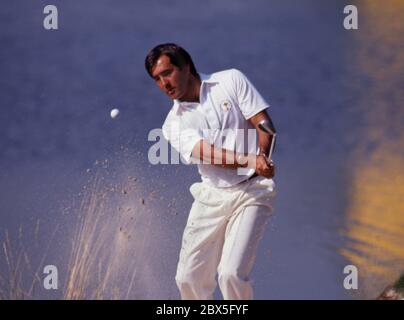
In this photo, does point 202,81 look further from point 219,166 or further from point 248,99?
point 219,166

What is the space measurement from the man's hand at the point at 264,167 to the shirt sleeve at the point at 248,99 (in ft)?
0.99

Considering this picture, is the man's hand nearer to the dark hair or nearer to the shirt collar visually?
the shirt collar

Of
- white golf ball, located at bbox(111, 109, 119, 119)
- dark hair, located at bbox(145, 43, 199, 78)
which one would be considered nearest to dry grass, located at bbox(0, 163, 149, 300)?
white golf ball, located at bbox(111, 109, 119, 119)

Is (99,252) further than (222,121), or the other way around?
(99,252)

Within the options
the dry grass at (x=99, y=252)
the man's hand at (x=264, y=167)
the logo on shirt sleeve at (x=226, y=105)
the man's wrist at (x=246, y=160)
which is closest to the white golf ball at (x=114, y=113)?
the dry grass at (x=99, y=252)

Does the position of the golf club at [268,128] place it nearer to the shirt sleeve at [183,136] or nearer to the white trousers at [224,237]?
the white trousers at [224,237]

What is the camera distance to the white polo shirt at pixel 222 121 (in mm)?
6676

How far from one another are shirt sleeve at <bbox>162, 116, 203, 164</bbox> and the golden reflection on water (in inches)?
77.8

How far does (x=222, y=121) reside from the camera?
6.71m

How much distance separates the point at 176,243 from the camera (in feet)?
26.6

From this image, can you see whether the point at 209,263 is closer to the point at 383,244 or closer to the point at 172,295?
the point at 172,295

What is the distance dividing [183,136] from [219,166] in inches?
10.5

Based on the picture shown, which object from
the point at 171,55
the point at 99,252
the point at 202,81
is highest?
the point at 171,55

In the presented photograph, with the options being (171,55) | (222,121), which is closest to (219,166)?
(222,121)
